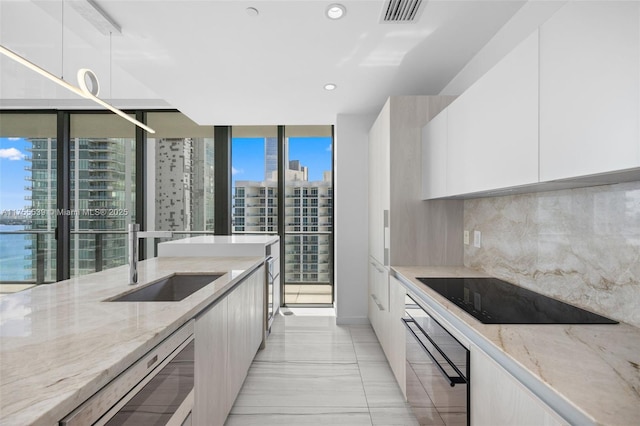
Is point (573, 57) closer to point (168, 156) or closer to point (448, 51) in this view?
point (448, 51)

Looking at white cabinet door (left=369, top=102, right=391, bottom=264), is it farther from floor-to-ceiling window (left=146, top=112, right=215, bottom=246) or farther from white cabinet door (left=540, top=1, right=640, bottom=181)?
floor-to-ceiling window (left=146, top=112, right=215, bottom=246)

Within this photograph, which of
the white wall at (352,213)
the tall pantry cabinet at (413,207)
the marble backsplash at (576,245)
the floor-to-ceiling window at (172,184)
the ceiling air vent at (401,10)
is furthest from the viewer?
the floor-to-ceiling window at (172,184)

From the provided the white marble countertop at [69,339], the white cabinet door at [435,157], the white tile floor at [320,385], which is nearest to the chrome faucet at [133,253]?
the white marble countertop at [69,339]

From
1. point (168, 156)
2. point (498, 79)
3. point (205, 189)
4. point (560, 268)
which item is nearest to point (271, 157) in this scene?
point (205, 189)

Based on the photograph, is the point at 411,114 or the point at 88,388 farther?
the point at 411,114

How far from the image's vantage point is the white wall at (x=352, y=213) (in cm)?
385

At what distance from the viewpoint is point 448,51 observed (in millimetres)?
2354

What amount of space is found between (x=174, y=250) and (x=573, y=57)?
118 inches

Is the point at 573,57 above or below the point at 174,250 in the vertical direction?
above

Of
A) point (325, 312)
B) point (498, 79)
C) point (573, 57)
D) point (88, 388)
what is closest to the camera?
point (88, 388)

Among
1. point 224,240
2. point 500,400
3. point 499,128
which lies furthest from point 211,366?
point 224,240

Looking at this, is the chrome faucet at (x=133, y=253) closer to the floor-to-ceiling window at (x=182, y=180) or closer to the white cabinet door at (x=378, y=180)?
the white cabinet door at (x=378, y=180)

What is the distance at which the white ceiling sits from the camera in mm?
1896

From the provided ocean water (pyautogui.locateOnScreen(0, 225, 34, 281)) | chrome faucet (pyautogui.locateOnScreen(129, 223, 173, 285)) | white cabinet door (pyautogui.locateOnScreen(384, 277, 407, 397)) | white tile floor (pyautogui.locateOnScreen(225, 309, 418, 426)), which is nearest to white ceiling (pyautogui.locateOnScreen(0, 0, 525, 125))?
chrome faucet (pyautogui.locateOnScreen(129, 223, 173, 285))
